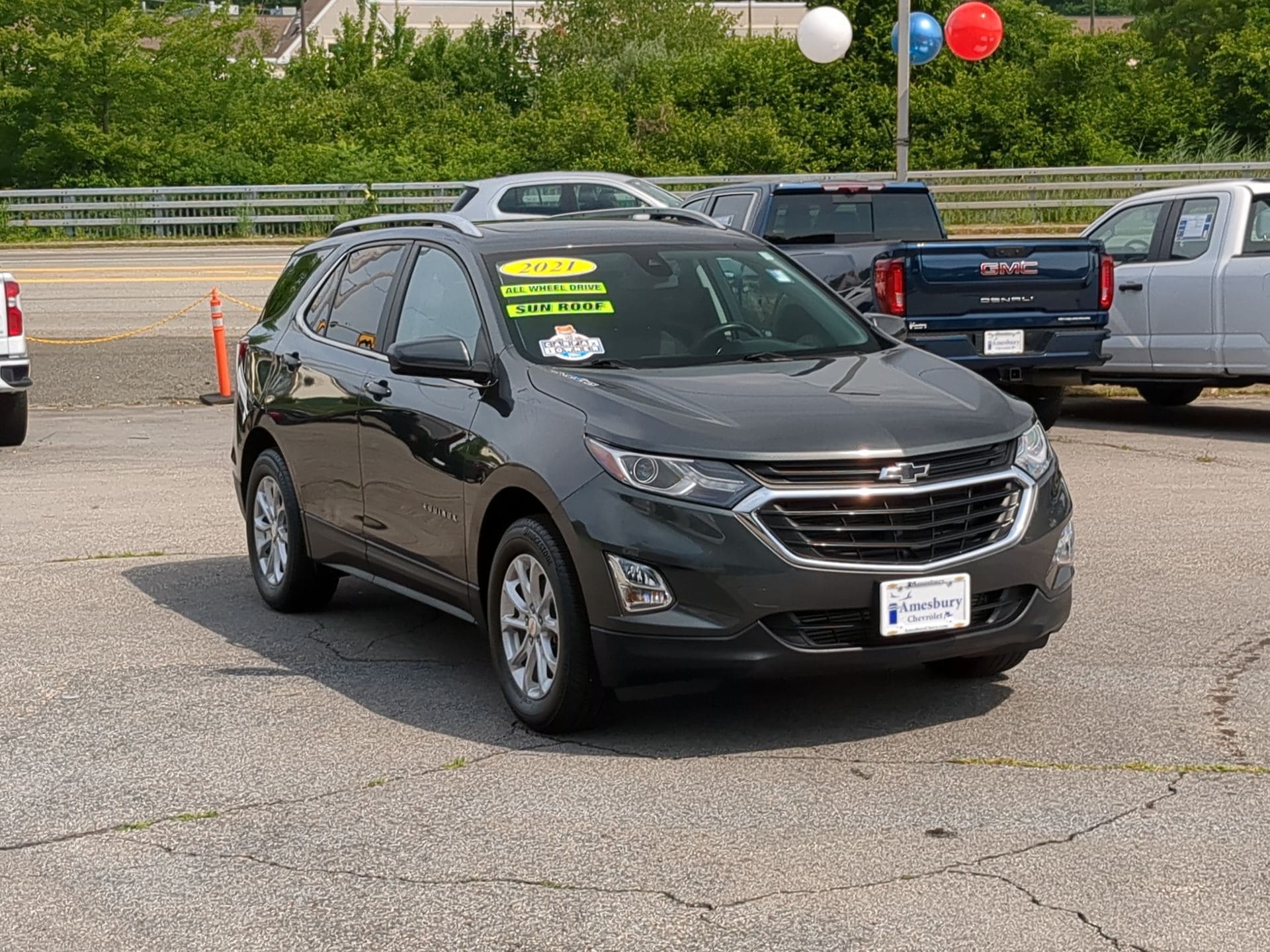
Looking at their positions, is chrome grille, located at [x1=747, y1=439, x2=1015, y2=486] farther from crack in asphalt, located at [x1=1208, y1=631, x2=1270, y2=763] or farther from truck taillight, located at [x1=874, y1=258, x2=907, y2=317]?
truck taillight, located at [x1=874, y1=258, x2=907, y2=317]

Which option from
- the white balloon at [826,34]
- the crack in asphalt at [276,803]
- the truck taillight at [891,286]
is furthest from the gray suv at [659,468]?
the white balloon at [826,34]

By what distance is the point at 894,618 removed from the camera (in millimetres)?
5883

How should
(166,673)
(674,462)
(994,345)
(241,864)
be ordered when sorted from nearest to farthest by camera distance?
(241,864)
(674,462)
(166,673)
(994,345)

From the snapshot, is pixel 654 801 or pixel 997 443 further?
pixel 997 443

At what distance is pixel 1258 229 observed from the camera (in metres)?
13.8

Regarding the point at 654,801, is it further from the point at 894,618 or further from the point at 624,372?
the point at 624,372

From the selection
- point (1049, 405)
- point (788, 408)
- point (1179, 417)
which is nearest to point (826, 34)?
point (1179, 417)

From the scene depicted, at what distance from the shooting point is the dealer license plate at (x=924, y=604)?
5867 mm

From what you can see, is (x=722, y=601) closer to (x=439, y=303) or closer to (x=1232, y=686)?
(x=1232, y=686)

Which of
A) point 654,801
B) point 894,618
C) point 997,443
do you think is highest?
point 997,443

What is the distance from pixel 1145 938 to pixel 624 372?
2982mm

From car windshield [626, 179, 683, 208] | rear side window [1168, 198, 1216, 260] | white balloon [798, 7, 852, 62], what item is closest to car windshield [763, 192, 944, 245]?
rear side window [1168, 198, 1216, 260]

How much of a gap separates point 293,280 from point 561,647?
3.61 m

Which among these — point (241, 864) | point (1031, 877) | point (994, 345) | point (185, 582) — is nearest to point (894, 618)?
point (1031, 877)
